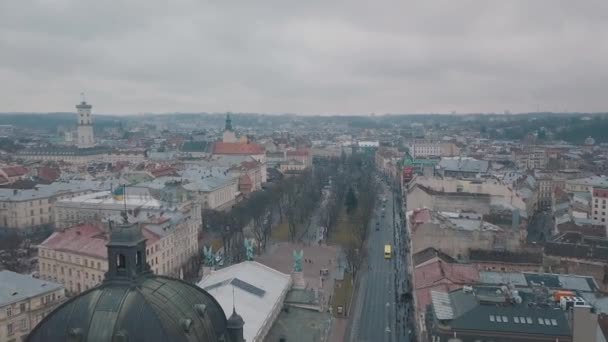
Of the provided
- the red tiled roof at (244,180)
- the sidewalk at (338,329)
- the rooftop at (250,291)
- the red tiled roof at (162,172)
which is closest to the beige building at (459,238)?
the sidewalk at (338,329)

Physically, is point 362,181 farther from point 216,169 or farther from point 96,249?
point 96,249

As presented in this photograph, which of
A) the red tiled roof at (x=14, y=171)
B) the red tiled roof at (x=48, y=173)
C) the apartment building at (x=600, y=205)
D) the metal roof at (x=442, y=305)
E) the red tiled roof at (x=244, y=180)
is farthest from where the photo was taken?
the red tiled roof at (x=244, y=180)

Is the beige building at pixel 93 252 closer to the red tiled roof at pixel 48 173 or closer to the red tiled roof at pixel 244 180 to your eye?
the red tiled roof at pixel 244 180

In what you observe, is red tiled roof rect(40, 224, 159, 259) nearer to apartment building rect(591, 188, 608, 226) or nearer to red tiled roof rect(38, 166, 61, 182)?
red tiled roof rect(38, 166, 61, 182)

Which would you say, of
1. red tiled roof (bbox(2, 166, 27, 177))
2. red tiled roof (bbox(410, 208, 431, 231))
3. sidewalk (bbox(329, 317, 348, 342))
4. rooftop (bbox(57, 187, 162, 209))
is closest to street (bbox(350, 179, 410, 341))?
sidewalk (bbox(329, 317, 348, 342))

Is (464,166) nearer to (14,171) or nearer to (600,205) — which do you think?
→ (600,205)

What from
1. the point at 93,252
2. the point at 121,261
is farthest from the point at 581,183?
the point at 121,261
